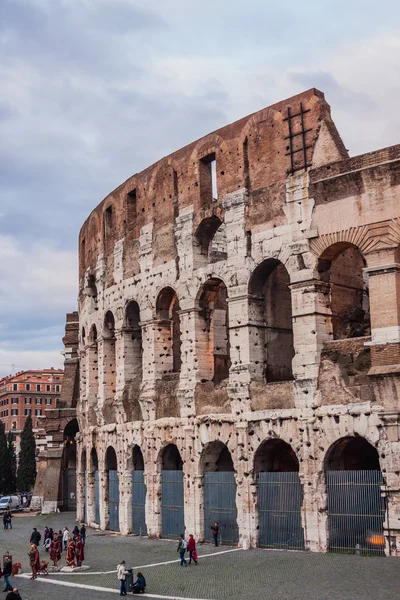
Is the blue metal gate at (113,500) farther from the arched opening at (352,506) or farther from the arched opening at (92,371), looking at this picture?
the arched opening at (352,506)

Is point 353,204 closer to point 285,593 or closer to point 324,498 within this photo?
point 324,498

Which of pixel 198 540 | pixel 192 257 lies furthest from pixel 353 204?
pixel 198 540

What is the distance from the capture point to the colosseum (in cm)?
1944

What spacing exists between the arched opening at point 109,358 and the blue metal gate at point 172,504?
5.39 metres

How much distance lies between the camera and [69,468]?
39.6m

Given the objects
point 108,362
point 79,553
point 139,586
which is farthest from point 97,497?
point 139,586

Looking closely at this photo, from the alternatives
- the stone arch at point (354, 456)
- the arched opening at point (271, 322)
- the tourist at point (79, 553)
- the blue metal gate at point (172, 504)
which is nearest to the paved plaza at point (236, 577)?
the tourist at point (79, 553)

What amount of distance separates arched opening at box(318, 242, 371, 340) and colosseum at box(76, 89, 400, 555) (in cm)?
6

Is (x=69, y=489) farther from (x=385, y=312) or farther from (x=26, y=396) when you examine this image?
(x=26, y=396)

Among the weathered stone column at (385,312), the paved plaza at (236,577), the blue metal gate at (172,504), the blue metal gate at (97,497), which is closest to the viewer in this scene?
the paved plaza at (236,577)

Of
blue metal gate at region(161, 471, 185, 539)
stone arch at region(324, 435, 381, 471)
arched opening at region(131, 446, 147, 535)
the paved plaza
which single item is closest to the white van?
arched opening at region(131, 446, 147, 535)

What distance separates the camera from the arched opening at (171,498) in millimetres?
24127

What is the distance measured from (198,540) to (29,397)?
69.3 meters

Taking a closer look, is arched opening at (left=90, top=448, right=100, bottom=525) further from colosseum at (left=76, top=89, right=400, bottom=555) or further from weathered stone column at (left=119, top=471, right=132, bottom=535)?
weathered stone column at (left=119, top=471, right=132, bottom=535)
